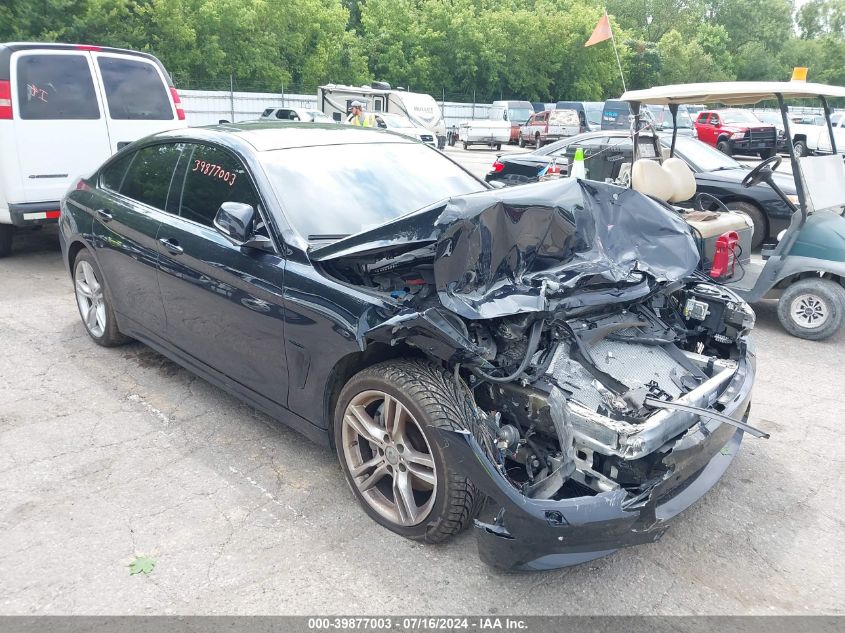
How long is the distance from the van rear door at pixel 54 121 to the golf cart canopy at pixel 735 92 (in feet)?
18.7

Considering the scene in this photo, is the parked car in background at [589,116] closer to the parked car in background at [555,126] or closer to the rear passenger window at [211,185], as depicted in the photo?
the parked car in background at [555,126]

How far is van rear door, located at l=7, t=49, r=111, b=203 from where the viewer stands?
23.6 feet

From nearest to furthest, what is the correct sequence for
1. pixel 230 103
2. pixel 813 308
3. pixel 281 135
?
pixel 281 135, pixel 813 308, pixel 230 103

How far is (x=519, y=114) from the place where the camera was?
33.4 m

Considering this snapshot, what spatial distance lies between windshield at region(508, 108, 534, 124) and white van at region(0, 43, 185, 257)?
88.0 ft

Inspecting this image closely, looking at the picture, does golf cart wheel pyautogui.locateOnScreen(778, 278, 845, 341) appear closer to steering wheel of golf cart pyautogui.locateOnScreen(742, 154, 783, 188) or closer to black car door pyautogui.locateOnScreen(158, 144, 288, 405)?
steering wheel of golf cart pyautogui.locateOnScreen(742, 154, 783, 188)

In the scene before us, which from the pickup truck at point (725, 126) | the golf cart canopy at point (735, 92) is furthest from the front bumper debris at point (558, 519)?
the pickup truck at point (725, 126)

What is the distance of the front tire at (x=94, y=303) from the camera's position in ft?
16.9

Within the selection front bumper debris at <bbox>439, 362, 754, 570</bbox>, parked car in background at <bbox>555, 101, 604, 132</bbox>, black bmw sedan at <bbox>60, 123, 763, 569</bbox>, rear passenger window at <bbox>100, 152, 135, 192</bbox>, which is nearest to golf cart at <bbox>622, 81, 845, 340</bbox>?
black bmw sedan at <bbox>60, 123, 763, 569</bbox>

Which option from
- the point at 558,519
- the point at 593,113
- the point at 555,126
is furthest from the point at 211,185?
the point at 593,113

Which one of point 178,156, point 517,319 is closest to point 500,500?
point 517,319

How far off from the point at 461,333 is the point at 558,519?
0.82 m

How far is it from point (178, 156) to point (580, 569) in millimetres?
3403

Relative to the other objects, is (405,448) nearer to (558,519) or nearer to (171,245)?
(558,519)
